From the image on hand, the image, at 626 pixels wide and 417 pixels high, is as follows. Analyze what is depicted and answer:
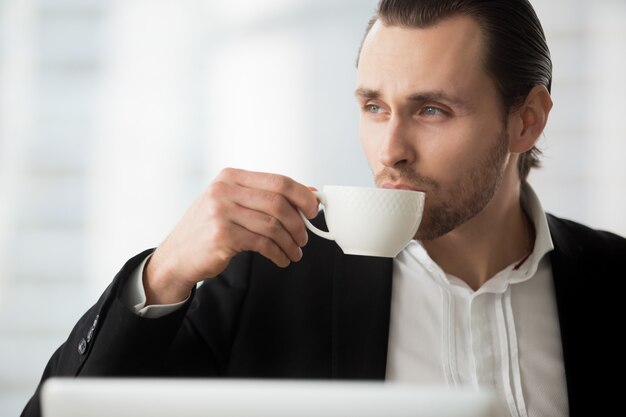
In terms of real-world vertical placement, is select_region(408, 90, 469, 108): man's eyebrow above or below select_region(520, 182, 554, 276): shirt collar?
above

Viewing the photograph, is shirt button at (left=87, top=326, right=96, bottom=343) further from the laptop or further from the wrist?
the laptop

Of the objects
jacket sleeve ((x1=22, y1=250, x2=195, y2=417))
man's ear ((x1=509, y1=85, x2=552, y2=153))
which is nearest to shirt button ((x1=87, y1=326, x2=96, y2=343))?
jacket sleeve ((x1=22, y1=250, x2=195, y2=417))

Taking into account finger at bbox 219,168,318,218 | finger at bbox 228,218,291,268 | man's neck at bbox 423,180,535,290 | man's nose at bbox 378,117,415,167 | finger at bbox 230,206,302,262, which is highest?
man's nose at bbox 378,117,415,167

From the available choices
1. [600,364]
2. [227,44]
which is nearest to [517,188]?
[600,364]

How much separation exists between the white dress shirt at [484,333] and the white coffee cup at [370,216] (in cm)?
55

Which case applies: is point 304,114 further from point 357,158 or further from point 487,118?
point 487,118

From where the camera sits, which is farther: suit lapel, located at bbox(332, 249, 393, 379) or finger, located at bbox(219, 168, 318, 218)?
suit lapel, located at bbox(332, 249, 393, 379)

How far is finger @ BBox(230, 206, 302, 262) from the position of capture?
123 centimetres

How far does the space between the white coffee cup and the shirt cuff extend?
0.40 metres

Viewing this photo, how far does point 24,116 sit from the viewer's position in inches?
136

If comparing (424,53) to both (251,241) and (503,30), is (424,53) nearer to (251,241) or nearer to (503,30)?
(503,30)

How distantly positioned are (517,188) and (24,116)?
2459mm

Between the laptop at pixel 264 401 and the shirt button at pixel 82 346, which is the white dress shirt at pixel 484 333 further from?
the laptop at pixel 264 401

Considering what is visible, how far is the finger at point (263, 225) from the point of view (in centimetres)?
123
